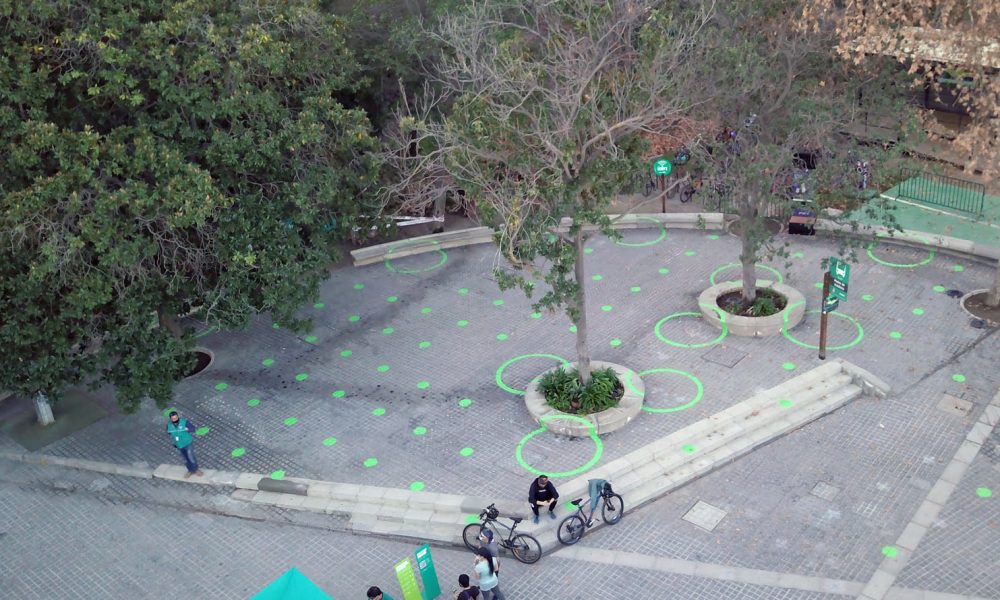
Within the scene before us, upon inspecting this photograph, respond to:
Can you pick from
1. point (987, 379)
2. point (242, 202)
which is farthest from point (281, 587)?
point (987, 379)

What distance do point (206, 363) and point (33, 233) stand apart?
253 inches

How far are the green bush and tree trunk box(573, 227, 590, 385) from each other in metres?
0.22

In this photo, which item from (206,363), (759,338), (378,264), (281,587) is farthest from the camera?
(378,264)

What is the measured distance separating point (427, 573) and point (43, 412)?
9802mm

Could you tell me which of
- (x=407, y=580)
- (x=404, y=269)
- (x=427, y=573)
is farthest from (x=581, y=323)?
(x=404, y=269)

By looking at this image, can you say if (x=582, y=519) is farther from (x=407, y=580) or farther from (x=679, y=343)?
(x=679, y=343)

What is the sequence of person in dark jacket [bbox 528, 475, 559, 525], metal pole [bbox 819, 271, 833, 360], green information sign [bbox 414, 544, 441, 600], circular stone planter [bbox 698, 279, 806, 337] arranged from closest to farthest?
green information sign [bbox 414, 544, 441, 600] → person in dark jacket [bbox 528, 475, 559, 525] → metal pole [bbox 819, 271, 833, 360] → circular stone planter [bbox 698, 279, 806, 337]

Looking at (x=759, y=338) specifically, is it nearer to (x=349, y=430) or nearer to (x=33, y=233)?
(x=349, y=430)

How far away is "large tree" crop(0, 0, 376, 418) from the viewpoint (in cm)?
1404

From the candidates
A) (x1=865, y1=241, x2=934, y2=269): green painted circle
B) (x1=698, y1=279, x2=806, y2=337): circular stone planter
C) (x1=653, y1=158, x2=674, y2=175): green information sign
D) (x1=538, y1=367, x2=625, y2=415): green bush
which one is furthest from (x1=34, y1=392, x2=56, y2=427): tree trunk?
(x1=865, y1=241, x2=934, y2=269): green painted circle

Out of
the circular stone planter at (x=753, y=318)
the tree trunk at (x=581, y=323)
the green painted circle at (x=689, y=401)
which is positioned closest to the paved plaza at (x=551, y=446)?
the green painted circle at (x=689, y=401)

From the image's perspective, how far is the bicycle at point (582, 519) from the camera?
13.6m

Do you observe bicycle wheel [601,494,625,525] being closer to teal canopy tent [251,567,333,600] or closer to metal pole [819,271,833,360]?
teal canopy tent [251,567,333,600]

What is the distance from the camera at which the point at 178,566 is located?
13984mm
